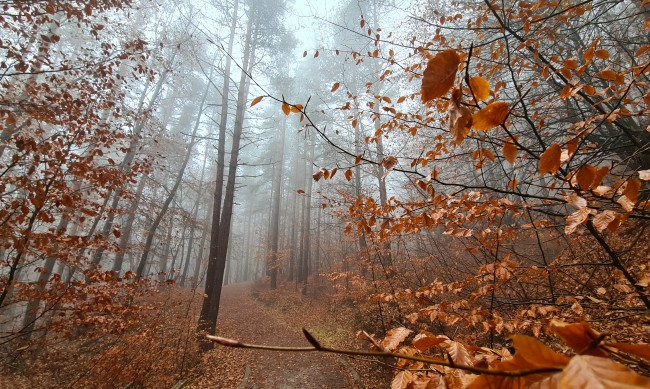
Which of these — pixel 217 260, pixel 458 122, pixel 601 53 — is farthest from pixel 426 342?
pixel 217 260

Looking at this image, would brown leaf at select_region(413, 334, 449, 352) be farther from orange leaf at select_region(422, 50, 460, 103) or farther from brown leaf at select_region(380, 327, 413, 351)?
orange leaf at select_region(422, 50, 460, 103)

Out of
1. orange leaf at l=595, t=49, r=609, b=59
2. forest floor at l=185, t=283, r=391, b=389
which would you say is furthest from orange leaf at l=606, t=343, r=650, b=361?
forest floor at l=185, t=283, r=391, b=389

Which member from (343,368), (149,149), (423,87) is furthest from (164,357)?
(149,149)

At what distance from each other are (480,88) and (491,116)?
10 cm

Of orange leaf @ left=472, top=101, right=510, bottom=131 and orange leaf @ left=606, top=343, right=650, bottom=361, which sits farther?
orange leaf @ left=472, top=101, right=510, bottom=131

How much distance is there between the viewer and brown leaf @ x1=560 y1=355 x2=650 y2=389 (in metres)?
0.34

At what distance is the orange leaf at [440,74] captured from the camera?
77 cm

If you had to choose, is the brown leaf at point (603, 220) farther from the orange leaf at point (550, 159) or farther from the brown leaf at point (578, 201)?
the orange leaf at point (550, 159)

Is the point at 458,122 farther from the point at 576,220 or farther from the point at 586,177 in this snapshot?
the point at 576,220

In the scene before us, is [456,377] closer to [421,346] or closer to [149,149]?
[421,346]

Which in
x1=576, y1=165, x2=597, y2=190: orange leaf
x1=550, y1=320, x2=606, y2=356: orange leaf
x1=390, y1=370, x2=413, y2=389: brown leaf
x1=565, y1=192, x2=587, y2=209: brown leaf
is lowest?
x1=390, y1=370, x2=413, y2=389: brown leaf

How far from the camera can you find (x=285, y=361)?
23.1 feet

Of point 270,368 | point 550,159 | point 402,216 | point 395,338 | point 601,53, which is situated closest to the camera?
point 550,159

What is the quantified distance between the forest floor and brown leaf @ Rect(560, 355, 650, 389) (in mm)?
6267
